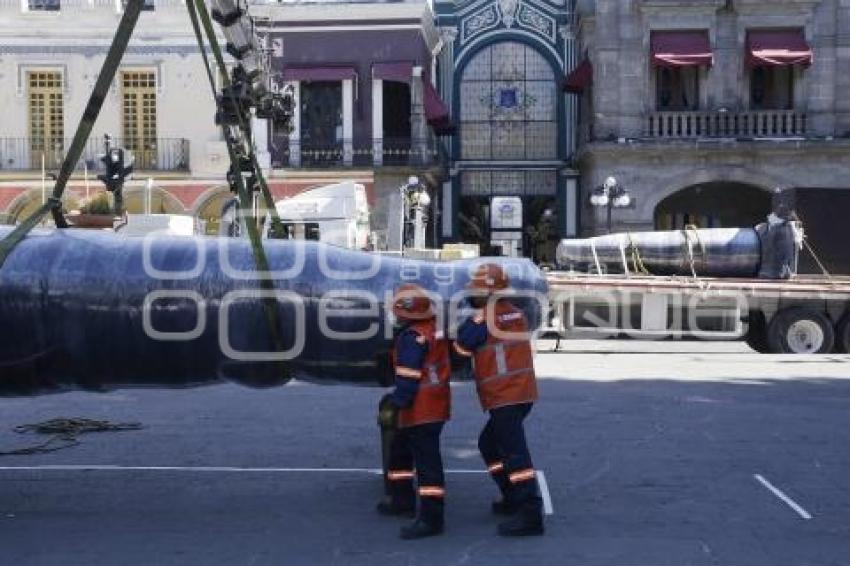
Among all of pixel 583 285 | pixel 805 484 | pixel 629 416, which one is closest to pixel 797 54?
pixel 583 285

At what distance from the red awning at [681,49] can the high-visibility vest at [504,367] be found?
77.1 ft

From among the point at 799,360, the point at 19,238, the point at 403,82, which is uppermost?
the point at 403,82

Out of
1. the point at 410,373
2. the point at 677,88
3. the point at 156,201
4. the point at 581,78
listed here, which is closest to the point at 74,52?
the point at 156,201

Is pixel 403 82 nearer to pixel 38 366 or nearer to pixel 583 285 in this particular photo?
pixel 583 285

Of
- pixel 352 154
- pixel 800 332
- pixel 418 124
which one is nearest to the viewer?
pixel 800 332

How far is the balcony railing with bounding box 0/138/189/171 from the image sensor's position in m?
30.6

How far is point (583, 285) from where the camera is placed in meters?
19.7

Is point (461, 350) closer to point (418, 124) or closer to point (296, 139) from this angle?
point (296, 139)

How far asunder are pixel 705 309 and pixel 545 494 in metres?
12.6

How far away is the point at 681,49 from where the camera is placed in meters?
29.1

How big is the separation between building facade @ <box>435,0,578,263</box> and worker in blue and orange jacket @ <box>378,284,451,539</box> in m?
26.6

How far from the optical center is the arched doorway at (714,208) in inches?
1252

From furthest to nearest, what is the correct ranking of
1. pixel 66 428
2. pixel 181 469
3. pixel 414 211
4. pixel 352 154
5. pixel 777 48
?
pixel 352 154 → pixel 777 48 → pixel 414 211 → pixel 66 428 → pixel 181 469

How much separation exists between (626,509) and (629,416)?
435cm
